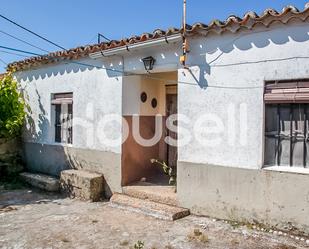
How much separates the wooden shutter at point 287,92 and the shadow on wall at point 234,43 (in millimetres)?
528

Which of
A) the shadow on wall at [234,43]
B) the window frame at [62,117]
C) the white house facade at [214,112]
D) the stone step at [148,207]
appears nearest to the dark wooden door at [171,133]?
the white house facade at [214,112]

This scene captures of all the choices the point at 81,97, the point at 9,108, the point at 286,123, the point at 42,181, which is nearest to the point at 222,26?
the point at 286,123

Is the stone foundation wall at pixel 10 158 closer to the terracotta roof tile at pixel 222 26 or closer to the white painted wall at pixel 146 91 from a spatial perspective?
the terracotta roof tile at pixel 222 26

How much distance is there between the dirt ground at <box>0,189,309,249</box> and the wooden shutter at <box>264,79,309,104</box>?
2710 mm

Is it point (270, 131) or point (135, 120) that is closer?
point (270, 131)

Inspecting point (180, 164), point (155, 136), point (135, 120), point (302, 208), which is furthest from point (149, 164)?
point (302, 208)

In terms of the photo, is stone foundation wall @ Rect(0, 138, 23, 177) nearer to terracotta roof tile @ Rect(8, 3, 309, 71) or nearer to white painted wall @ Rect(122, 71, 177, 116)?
terracotta roof tile @ Rect(8, 3, 309, 71)

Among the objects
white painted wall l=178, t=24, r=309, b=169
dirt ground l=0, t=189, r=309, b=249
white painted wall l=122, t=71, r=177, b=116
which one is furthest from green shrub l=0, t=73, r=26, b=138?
white painted wall l=178, t=24, r=309, b=169

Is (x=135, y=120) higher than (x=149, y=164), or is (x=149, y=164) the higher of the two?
(x=135, y=120)

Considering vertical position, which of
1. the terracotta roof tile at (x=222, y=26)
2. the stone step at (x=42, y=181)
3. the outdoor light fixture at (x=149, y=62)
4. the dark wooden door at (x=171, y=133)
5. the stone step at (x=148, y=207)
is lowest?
the stone step at (x=148, y=207)

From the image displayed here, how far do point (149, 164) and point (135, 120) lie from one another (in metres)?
1.60

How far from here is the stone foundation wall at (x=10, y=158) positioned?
1272cm

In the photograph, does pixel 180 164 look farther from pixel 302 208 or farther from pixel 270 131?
pixel 302 208

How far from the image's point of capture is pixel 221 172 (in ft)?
25.0
